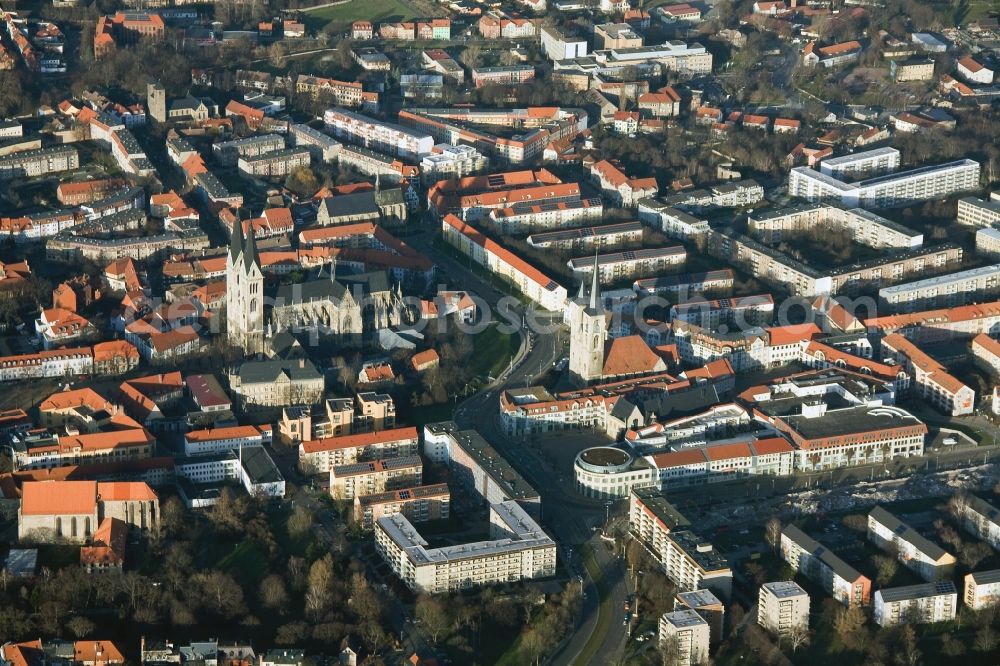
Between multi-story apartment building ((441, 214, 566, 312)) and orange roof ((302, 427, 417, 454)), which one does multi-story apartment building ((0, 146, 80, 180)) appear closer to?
multi-story apartment building ((441, 214, 566, 312))

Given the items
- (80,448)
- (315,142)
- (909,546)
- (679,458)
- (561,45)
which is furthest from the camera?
(561,45)

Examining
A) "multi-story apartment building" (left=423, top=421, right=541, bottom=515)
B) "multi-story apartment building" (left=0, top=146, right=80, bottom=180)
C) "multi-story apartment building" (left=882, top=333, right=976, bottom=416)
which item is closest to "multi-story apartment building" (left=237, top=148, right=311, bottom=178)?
"multi-story apartment building" (left=0, top=146, right=80, bottom=180)

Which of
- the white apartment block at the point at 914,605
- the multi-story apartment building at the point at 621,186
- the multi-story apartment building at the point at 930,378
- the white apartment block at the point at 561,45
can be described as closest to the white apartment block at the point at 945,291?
the multi-story apartment building at the point at 930,378

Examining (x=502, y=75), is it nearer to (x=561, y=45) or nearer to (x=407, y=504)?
(x=561, y=45)

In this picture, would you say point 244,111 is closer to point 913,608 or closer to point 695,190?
point 695,190

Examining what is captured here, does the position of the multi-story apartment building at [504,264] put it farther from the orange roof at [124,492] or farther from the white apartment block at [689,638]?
the white apartment block at [689,638]

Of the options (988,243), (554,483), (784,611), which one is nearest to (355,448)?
(554,483)
